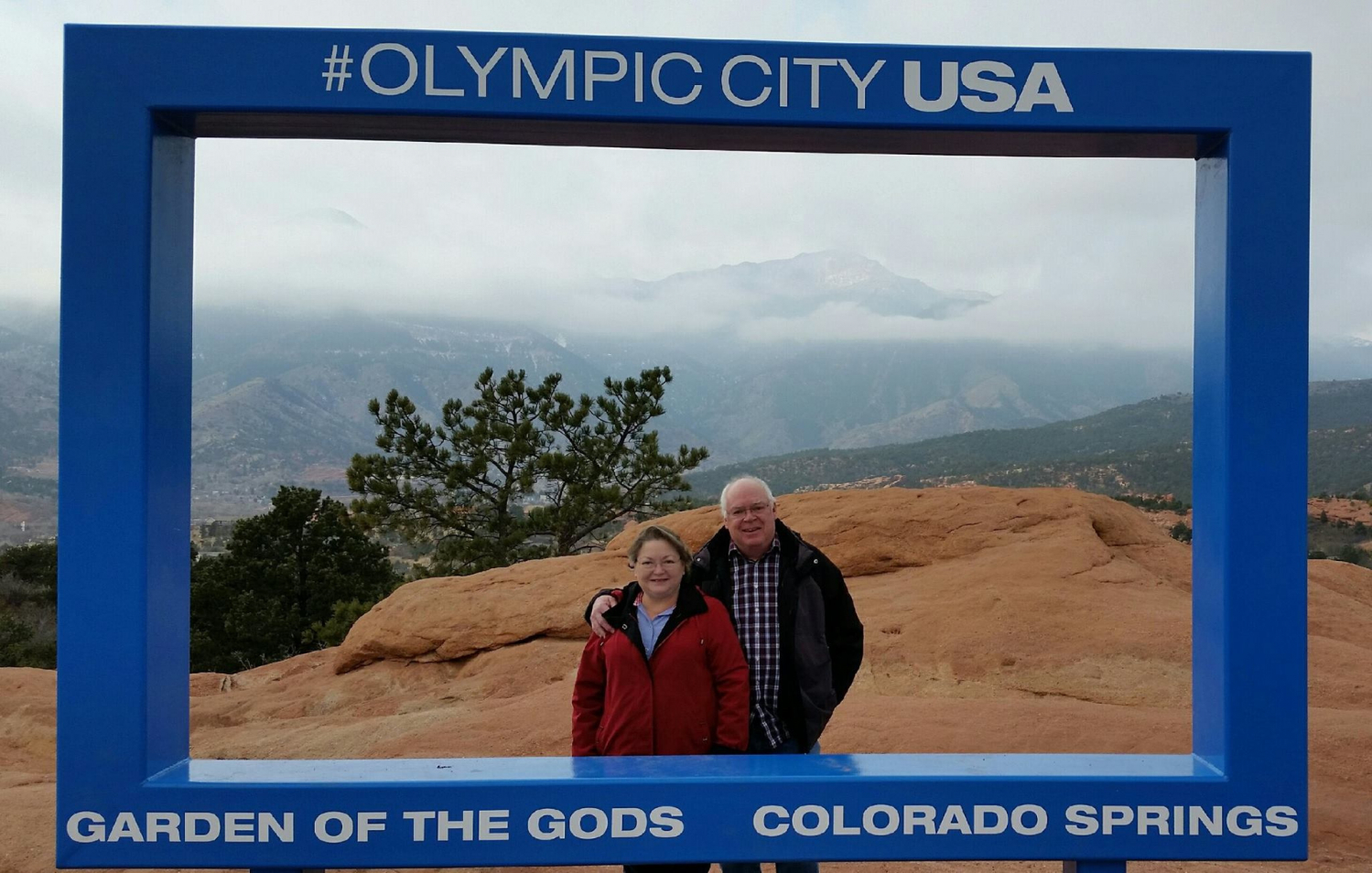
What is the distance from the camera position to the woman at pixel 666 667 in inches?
132

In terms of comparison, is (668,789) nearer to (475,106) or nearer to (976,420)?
(475,106)

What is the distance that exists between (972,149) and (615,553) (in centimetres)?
967

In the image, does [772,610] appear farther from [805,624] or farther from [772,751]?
[772,751]

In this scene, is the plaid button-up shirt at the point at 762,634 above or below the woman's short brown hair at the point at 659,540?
below

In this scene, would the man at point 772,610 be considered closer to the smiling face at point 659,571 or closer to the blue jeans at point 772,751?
the blue jeans at point 772,751

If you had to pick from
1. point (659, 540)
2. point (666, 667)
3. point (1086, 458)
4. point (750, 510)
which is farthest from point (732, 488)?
point (1086, 458)

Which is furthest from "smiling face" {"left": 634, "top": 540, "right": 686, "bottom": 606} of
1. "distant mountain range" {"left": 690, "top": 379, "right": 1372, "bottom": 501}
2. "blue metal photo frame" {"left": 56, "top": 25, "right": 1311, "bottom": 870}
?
"distant mountain range" {"left": 690, "top": 379, "right": 1372, "bottom": 501}

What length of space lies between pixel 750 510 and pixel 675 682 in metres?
0.64

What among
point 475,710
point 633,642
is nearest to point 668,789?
point 633,642

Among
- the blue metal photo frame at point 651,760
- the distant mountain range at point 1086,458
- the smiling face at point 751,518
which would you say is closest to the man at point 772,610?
the smiling face at point 751,518

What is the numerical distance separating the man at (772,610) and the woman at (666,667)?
0.52ft

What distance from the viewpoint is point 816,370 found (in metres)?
199

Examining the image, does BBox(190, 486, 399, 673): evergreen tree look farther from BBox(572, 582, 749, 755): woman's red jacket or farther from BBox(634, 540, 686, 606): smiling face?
BBox(634, 540, 686, 606): smiling face

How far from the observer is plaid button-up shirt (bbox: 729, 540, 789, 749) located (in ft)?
11.7
